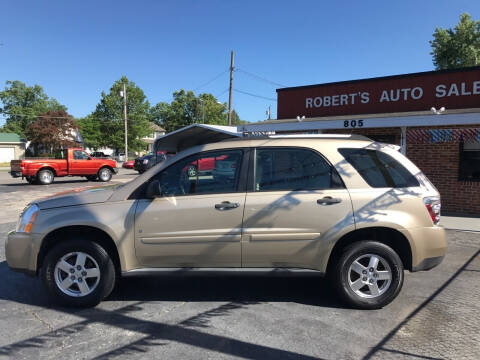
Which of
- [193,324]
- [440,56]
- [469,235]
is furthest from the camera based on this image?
[440,56]

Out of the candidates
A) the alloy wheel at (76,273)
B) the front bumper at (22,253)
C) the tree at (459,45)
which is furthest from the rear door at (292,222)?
the tree at (459,45)

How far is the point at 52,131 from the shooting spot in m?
44.6

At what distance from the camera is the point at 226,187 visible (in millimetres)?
3578

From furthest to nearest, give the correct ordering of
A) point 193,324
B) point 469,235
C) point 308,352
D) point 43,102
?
point 43,102
point 469,235
point 193,324
point 308,352

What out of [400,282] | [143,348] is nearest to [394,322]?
[400,282]

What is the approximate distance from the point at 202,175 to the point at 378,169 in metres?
1.88

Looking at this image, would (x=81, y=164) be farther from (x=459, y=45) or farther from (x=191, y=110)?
(x=191, y=110)

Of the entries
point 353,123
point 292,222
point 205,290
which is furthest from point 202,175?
point 353,123

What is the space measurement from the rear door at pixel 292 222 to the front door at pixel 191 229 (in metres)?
0.14

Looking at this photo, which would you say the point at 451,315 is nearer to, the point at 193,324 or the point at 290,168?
the point at 290,168

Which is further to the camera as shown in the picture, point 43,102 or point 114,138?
point 43,102

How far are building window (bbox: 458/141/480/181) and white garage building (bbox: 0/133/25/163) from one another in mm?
52831

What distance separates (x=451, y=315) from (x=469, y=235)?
402cm

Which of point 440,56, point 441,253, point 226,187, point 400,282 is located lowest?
point 400,282
